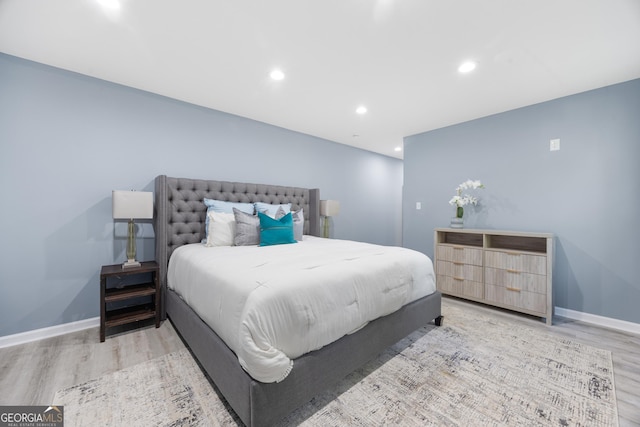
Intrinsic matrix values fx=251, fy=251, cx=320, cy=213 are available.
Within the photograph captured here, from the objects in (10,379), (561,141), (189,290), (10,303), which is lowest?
(10,379)

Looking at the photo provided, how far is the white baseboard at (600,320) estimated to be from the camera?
243 cm

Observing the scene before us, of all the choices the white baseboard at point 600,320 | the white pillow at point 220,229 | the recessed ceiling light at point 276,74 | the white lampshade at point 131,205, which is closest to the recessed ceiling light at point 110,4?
the recessed ceiling light at point 276,74

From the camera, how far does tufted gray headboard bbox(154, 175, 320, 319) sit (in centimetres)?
265

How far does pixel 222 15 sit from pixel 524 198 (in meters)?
3.67

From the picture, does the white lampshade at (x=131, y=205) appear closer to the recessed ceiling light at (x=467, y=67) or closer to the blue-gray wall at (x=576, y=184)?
the recessed ceiling light at (x=467, y=67)

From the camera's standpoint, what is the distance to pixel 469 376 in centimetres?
172

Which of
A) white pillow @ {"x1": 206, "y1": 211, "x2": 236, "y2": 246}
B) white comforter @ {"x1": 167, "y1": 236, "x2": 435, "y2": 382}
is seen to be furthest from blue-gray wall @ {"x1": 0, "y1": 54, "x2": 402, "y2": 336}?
white comforter @ {"x1": 167, "y1": 236, "x2": 435, "y2": 382}

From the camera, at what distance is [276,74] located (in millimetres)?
2385

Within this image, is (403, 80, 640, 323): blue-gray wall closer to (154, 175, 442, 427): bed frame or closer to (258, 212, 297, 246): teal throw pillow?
(154, 175, 442, 427): bed frame


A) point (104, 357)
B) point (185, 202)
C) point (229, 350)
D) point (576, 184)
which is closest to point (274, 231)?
point (185, 202)

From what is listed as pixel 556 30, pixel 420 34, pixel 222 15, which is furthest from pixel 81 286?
pixel 556 30

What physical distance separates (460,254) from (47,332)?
437cm

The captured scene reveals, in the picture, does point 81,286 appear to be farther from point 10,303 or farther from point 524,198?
point 524,198

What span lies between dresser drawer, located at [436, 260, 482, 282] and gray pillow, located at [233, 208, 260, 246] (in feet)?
8.07
